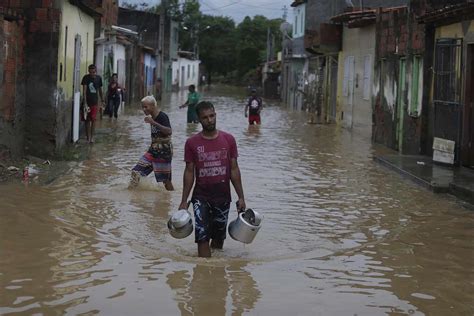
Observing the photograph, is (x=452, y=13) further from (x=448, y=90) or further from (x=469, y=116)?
(x=469, y=116)

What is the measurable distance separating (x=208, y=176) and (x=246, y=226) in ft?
1.94

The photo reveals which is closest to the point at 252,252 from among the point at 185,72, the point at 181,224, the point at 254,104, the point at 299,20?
the point at 181,224

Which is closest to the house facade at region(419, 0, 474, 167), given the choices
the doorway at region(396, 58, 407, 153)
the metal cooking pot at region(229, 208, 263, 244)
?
the doorway at region(396, 58, 407, 153)

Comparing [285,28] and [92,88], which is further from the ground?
[285,28]

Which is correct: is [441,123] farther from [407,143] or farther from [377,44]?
[377,44]

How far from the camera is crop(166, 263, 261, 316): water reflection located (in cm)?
621

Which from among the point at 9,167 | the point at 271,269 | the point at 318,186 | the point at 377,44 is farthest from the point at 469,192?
the point at 377,44

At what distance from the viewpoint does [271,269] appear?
7547mm

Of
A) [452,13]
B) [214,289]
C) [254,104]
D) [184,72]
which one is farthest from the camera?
[184,72]

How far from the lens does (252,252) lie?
830 centimetres

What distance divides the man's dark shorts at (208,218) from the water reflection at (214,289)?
30 cm

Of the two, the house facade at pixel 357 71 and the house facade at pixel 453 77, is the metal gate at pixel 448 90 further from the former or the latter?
the house facade at pixel 357 71

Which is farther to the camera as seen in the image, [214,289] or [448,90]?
[448,90]

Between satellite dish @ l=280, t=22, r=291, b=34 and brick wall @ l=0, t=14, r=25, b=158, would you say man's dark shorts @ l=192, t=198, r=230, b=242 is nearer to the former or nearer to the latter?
brick wall @ l=0, t=14, r=25, b=158
